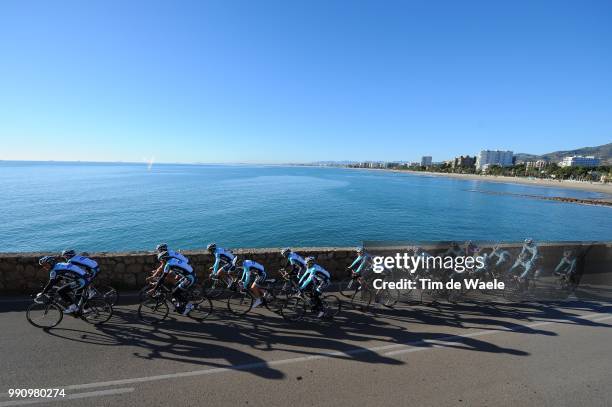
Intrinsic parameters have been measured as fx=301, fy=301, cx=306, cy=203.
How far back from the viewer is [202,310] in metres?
7.92

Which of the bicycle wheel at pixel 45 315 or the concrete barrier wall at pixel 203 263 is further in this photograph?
the concrete barrier wall at pixel 203 263

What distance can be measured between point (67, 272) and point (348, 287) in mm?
7137

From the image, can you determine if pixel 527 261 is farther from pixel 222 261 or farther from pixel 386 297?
pixel 222 261

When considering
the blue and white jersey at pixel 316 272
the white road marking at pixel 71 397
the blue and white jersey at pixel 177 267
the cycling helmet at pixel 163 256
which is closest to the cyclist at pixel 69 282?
the cycling helmet at pixel 163 256

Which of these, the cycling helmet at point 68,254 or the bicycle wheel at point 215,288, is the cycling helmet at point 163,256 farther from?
the cycling helmet at point 68,254

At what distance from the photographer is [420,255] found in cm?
919

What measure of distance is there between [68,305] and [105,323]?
0.92m

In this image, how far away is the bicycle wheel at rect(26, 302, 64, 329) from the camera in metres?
6.88

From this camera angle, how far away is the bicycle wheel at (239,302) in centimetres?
794

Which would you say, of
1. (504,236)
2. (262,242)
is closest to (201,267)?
(262,242)

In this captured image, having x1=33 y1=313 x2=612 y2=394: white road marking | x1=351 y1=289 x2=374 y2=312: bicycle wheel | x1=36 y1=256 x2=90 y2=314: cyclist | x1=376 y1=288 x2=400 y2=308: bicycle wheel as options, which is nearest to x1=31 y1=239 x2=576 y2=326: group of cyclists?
x1=36 y1=256 x2=90 y2=314: cyclist

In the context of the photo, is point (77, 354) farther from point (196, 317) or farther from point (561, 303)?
point (561, 303)

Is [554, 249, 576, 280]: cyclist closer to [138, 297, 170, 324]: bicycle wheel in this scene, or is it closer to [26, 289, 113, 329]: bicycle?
[138, 297, 170, 324]: bicycle wheel

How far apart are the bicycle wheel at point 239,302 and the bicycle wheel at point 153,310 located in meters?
1.58
